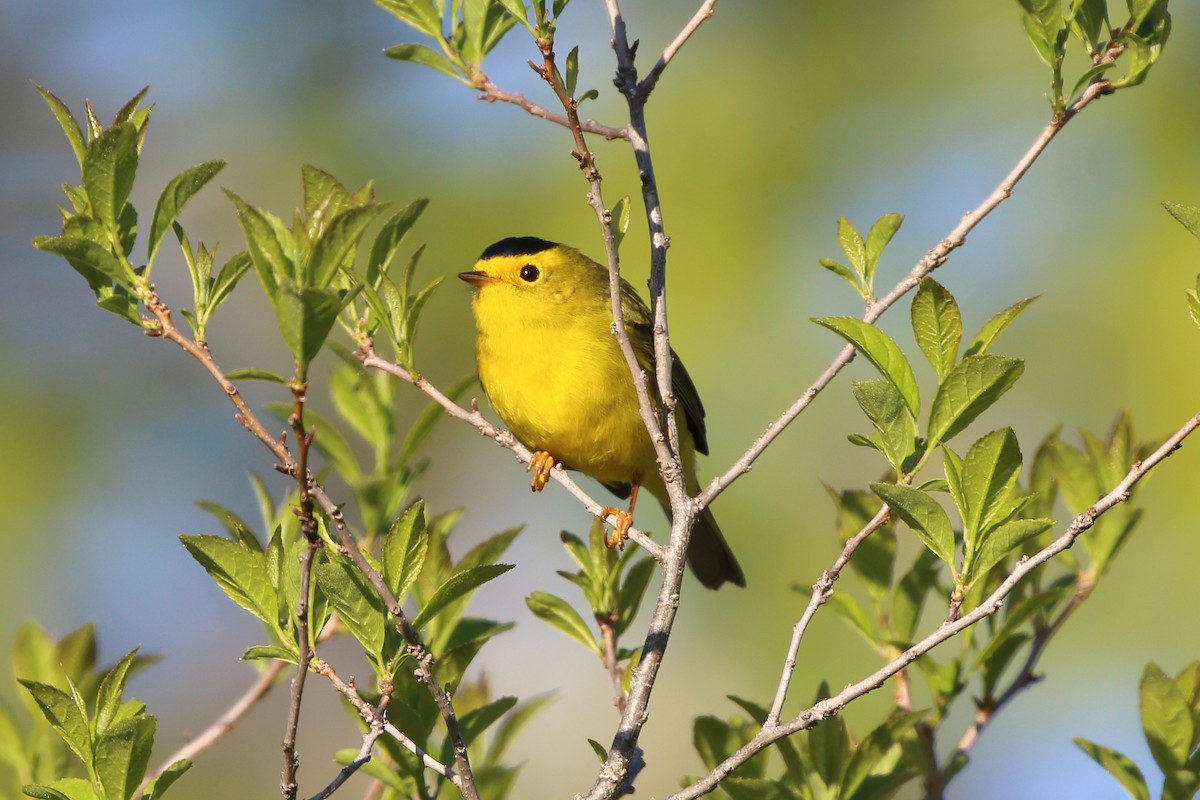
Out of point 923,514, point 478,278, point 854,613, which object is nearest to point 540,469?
point 478,278

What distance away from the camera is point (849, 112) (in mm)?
8820

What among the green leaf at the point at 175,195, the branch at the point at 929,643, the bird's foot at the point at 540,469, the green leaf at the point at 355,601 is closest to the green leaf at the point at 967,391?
the branch at the point at 929,643

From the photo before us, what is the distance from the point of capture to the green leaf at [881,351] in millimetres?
2080

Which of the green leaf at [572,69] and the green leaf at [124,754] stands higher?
the green leaf at [572,69]

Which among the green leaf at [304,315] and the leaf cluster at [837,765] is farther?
the leaf cluster at [837,765]

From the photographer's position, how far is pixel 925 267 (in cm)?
233

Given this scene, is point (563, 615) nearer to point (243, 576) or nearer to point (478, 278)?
point (243, 576)

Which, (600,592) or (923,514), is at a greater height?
(923,514)

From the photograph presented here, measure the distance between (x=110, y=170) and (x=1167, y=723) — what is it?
230 cm

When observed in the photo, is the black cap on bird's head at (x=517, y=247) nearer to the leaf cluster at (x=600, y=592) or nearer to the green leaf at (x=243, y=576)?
the leaf cluster at (x=600, y=592)

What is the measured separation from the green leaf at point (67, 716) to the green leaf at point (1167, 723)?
2060 mm

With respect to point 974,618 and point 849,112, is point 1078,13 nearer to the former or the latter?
point 974,618

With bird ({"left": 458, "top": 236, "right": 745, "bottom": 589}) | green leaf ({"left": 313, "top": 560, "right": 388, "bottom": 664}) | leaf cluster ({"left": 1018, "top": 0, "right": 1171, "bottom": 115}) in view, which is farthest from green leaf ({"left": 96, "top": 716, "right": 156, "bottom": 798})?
bird ({"left": 458, "top": 236, "right": 745, "bottom": 589})

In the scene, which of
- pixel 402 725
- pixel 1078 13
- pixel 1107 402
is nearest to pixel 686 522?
pixel 402 725
